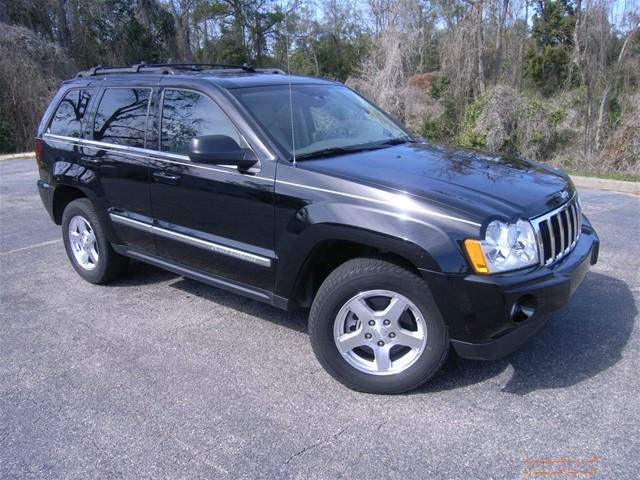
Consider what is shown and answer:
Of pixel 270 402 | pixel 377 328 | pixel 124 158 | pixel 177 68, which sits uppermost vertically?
pixel 177 68

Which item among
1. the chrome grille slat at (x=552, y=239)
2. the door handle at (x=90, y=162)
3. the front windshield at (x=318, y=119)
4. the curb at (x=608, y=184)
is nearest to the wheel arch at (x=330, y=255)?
the front windshield at (x=318, y=119)

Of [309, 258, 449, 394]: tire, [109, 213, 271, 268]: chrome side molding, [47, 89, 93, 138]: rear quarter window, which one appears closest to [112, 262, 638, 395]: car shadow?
[309, 258, 449, 394]: tire

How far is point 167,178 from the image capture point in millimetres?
4121

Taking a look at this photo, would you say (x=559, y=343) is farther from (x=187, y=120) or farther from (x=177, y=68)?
(x=177, y=68)

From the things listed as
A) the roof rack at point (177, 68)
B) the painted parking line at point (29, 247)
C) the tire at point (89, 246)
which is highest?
the roof rack at point (177, 68)

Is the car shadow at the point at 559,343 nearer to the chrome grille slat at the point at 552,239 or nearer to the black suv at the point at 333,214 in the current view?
the black suv at the point at 333,214

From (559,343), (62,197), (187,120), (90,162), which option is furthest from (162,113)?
(559,343)

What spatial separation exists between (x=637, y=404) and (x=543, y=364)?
57 cm

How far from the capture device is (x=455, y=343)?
3.04 m

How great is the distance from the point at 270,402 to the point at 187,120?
2102 millimetres

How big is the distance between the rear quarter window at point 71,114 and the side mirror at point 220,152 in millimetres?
1998

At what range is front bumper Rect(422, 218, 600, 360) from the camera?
9.43ft

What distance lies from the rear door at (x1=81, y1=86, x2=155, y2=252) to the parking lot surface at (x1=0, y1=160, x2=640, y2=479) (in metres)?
0.69

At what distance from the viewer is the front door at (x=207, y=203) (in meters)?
3.64
